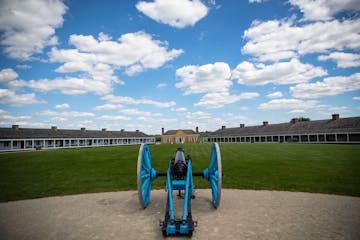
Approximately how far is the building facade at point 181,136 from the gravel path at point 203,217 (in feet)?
224

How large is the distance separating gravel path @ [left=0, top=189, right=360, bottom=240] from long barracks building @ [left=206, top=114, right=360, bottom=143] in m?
38.9

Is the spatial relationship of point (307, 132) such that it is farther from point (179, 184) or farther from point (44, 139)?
point (44, 139)

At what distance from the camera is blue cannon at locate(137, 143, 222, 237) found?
365 centimetres

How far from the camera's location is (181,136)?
74500mm

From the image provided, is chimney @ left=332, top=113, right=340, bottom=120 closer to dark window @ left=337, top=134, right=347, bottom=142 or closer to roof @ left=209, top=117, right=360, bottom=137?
roof @ left=209, top=117, right=360, bottom=137

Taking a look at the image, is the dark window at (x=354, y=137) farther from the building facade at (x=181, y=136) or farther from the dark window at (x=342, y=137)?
the building facade at (x=181, y=136)

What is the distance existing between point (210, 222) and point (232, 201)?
1.67 m

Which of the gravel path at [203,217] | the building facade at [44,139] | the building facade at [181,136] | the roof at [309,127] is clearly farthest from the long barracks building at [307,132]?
the gravel path at [203,217]

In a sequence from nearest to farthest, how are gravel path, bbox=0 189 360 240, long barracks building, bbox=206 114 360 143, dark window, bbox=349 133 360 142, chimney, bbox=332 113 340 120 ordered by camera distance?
gravel path, bbox=0 189 360 240 → dark window, bbox=349 133 360 142 → long barracks building, bbox=206 114 360 143 → chimney, bbox=332 113 340 120

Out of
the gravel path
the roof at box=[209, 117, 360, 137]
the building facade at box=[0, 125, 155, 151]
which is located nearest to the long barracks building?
the roof at box=[209, 117, 360, 137]

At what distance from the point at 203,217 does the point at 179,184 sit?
0.87m

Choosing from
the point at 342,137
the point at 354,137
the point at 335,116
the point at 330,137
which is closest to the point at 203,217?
the point at 354,137

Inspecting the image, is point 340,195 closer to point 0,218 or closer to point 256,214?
point 256,214

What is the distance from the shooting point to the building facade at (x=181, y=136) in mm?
74562
